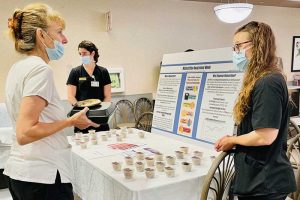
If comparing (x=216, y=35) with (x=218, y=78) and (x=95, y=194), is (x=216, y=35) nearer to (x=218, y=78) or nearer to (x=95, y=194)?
(x=218, y=78)

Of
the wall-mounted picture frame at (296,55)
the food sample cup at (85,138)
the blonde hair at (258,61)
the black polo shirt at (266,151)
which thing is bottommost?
the food sample cup at (85,138)

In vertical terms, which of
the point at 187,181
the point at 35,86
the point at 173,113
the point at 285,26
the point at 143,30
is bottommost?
the point at 187,181

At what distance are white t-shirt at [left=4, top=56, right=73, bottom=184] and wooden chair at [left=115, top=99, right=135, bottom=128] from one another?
3.59 meters

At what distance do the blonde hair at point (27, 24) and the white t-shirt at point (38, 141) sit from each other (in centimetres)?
6

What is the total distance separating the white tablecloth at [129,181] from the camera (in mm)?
1388

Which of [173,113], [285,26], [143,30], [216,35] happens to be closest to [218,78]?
[173,113]

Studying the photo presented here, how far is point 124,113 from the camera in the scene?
16.3ft

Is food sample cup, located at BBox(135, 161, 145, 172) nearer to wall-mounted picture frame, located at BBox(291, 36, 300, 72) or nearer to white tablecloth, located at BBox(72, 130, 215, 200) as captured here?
white tablecloth, located at BBox(72, 130, 215, 200)

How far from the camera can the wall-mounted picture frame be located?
7.18 m

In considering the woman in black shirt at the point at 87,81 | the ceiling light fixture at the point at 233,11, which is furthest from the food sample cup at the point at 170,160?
the ceiling light fixture at the point at 233,11

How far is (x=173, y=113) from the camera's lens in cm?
247

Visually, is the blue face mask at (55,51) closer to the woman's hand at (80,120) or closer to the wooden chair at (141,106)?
the woman's hand at (80,120)

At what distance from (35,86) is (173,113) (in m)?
→ 1.48

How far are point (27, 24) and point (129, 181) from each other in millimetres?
832
